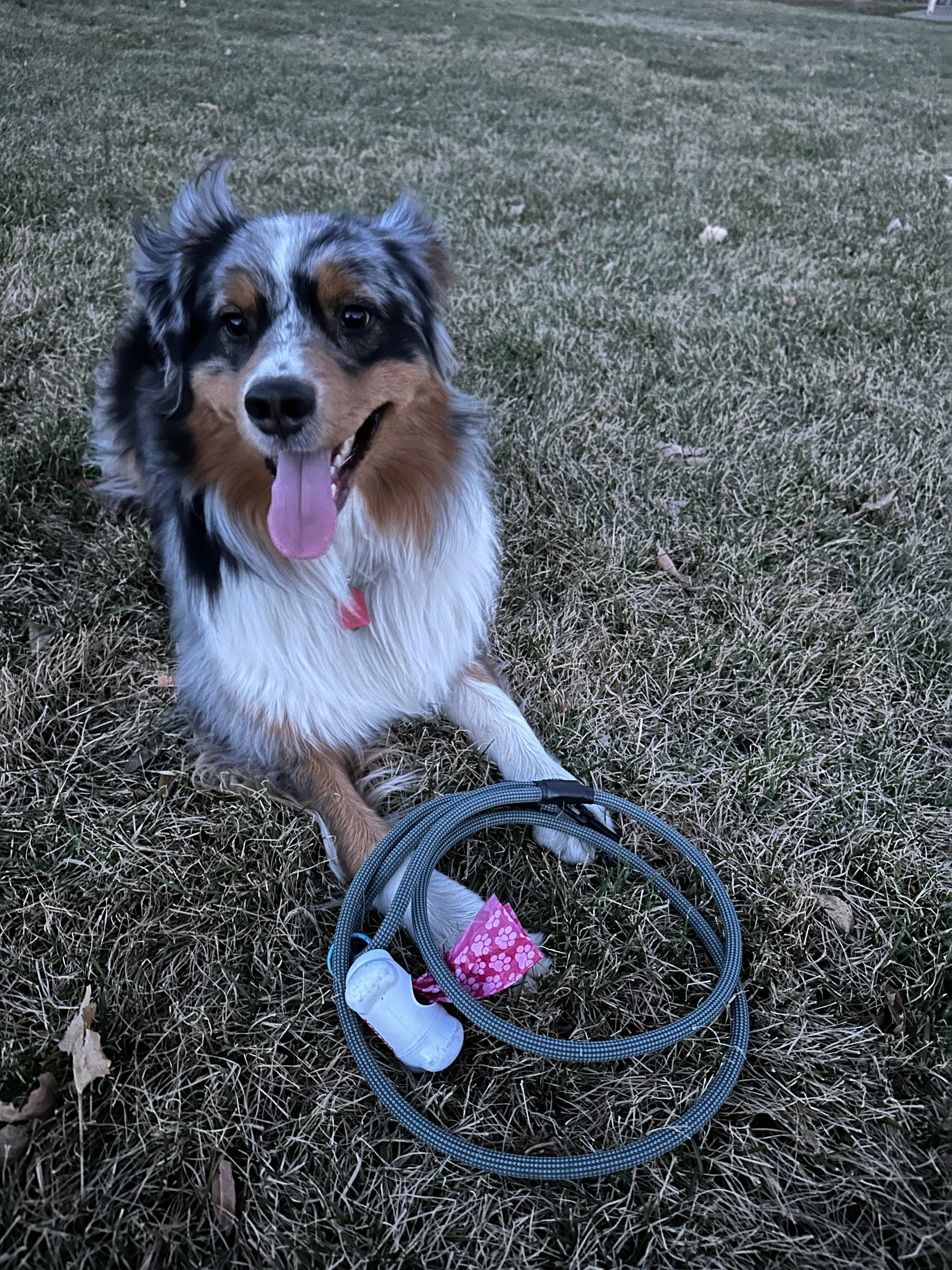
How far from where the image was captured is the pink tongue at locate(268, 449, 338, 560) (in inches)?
87.7

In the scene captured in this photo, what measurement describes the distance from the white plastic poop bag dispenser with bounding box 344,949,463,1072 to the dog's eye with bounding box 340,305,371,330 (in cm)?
179

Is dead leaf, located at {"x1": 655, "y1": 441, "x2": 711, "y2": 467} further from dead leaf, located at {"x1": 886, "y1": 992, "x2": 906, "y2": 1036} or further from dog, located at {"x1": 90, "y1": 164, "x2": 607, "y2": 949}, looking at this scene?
dead leaf, located at {"x1": 886, "y1": 992, "x2": 906, "y2": 1036}

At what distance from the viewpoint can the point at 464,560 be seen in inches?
105

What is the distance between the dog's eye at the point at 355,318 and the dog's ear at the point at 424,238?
1.49 ft

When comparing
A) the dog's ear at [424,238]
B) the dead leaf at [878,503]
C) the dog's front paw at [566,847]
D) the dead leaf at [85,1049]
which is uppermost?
the dog's ear at [424,238]

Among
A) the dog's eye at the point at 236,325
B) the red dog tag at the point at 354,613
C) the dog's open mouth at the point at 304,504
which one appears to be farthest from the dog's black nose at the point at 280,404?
the red dog tag at the point at 354,613

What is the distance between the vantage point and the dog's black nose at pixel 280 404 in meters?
2.02

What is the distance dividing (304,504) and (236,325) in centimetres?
61

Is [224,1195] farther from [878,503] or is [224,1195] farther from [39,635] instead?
[878,503]

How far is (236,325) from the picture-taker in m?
2.35

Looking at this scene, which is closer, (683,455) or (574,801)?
(574,801)

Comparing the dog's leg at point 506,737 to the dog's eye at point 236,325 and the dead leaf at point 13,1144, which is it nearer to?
the dog's eye at point 236,325

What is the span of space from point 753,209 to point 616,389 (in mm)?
4223

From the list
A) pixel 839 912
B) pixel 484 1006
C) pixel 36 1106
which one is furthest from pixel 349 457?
pixel 839 912
